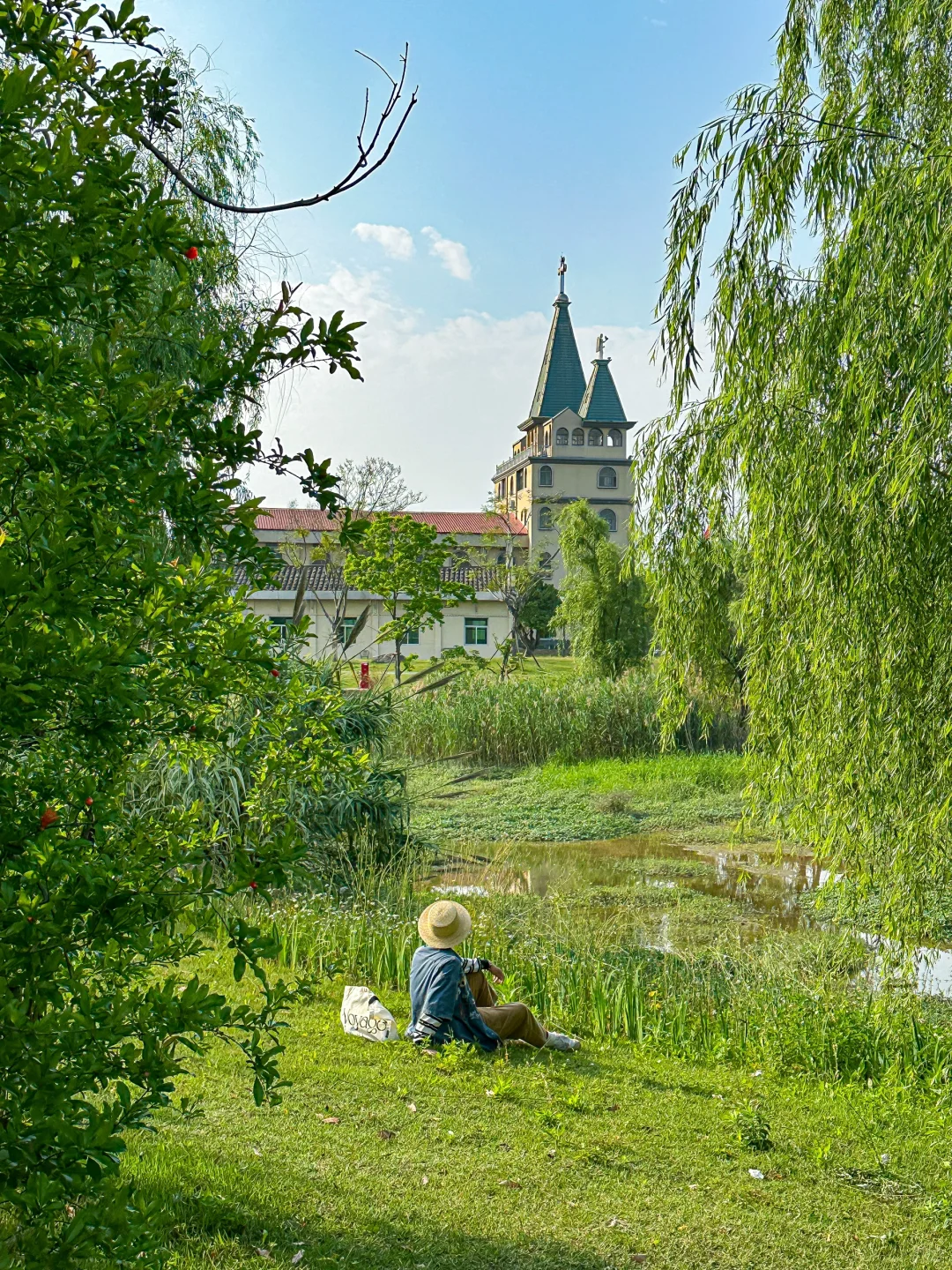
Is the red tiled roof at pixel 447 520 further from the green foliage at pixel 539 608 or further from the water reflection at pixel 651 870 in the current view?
the water reflection at pixel 651 870

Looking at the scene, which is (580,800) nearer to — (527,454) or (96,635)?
(96,635)

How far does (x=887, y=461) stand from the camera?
16.1ft

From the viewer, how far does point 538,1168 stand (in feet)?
14.7

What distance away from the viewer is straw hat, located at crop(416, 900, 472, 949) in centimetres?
609

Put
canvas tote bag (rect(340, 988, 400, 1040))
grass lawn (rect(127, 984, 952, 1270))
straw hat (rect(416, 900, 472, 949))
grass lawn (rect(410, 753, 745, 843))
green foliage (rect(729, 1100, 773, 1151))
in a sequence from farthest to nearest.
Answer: grass lawn (rect(410, 753, 745, 843)) < straw hat (rect(416, 900, 472, 949)) < canvas tote bag (rect(340, 988, 400, 1040)) < green foliage (rect(729, 1100, 773, 1151)) < grass lawn (rect(127, 984, 952, 1270))

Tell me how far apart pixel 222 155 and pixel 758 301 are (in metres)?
6.27

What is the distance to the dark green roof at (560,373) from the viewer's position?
5975cm

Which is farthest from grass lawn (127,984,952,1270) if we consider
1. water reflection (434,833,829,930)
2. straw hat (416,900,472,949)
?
water reflection (434,833,829,930)

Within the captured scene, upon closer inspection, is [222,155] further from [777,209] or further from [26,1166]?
[26,1166]

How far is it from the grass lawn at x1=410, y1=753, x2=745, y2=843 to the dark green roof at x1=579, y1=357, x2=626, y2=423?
1654 inches

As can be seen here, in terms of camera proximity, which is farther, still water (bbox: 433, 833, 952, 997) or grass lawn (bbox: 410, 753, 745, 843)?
grass lawn (bbox: 410, 753, 745, 843)

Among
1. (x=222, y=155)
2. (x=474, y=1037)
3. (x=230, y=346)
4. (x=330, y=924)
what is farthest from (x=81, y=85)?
(x=222, y=155)

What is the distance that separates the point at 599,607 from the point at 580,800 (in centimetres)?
851

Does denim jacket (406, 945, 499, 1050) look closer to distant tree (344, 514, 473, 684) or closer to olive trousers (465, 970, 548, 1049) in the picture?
olive trousers (465, 970, 548, 1049)
